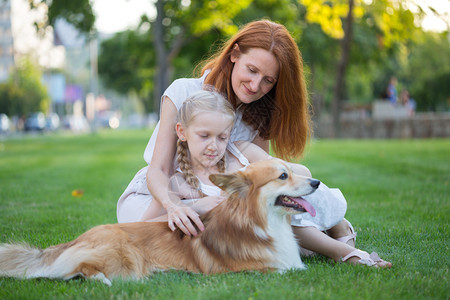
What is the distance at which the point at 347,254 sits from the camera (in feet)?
12.8

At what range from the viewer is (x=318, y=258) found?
162 inches

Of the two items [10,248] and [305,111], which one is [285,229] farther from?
[10,248]

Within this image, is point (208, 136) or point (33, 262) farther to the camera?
point (208, 136)

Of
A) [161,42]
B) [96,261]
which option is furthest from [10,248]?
[161,42]

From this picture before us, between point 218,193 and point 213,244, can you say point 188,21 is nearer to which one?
point 218,193

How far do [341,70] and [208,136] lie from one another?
20669 millimetres

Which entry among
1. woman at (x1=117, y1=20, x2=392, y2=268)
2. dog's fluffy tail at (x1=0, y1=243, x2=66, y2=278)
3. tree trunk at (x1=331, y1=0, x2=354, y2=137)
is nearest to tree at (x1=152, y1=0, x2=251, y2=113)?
tree trunk at (x1=331, y1=0, x2=354, y2=137)

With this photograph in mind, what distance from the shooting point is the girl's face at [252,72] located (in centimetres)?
425

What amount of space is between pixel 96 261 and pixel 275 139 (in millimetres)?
2274

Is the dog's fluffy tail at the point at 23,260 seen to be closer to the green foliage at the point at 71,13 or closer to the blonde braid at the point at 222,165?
the blonde braid at the point at 222,165

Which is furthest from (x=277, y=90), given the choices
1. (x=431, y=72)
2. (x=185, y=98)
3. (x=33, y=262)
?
(x=431, y=72)

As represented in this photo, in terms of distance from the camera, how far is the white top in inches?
170

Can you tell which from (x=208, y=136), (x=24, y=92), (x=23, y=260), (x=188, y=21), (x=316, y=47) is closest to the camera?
(x=23, y=260)

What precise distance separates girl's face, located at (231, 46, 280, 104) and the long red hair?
54 mm
